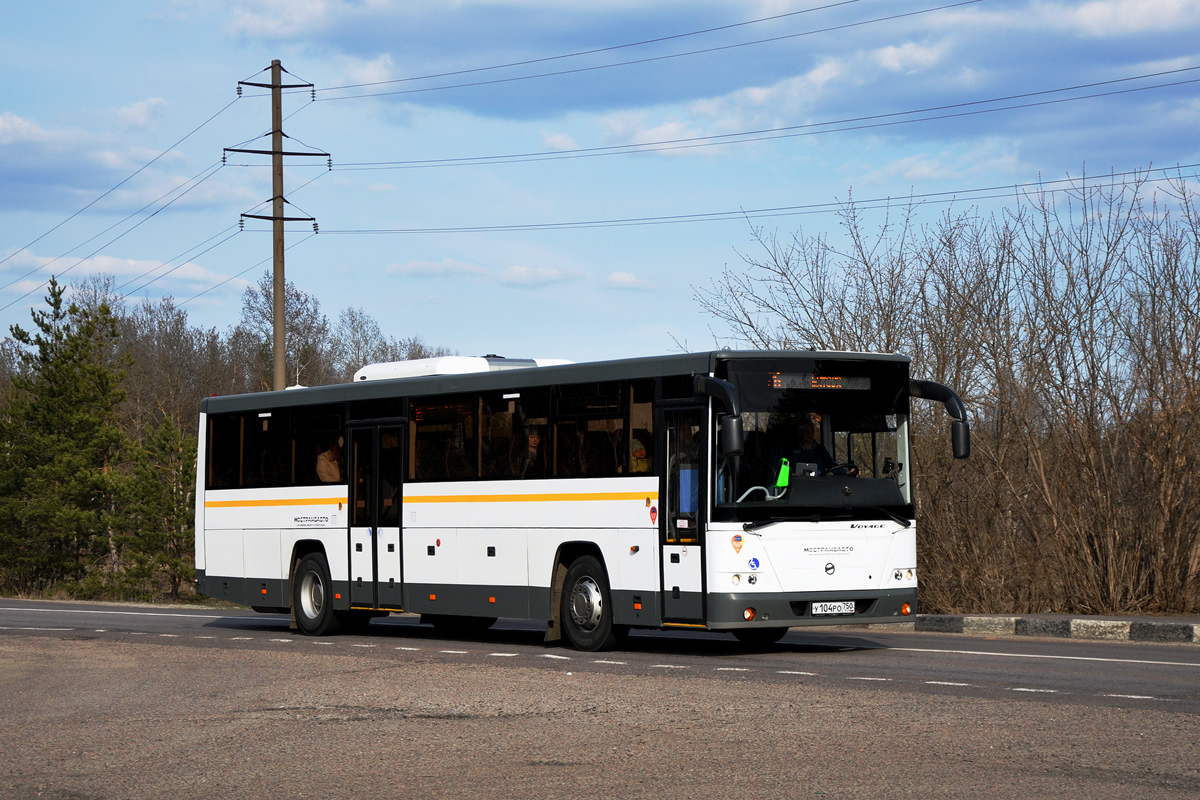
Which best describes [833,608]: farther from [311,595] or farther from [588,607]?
[311,595]

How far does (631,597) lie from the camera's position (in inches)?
591

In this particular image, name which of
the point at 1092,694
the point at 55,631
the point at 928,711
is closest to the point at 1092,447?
Answer: the point at 1092,694

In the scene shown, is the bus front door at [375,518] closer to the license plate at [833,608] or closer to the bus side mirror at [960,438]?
the license plate at [833,608]

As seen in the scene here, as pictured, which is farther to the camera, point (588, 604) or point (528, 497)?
point (528, 497)

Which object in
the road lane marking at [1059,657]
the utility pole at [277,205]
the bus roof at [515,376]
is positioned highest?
the utility pole at [277,205]

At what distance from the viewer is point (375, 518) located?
18312 millimetres

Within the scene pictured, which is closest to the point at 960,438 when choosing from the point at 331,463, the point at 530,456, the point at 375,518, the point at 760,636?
the point at 760,636

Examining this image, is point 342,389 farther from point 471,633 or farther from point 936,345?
point 936,345

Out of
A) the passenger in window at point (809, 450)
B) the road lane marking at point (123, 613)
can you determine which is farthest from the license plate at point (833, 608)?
the road lane marking at point (123, 613)

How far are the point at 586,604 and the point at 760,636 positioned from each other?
226cm

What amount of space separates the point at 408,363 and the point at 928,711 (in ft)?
33.2

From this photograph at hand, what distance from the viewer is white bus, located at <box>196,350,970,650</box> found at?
47.1 ft

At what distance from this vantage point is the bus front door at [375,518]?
1803 cm

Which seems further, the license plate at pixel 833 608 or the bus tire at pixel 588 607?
the bus tire at pixel 588 607
